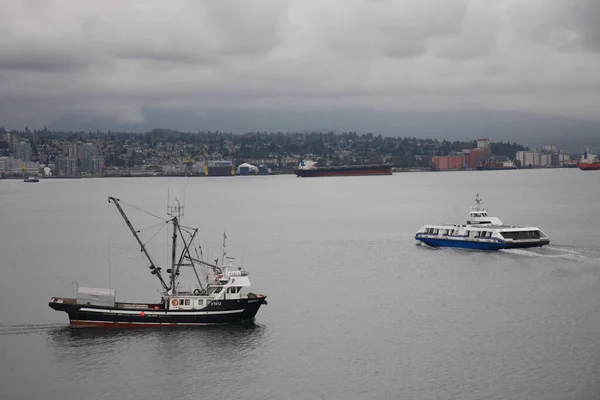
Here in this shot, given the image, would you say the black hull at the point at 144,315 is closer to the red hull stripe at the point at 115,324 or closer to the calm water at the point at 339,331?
the red hull stripe at the point at 115,324

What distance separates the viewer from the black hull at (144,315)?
4703cm

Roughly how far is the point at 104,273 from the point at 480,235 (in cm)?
3640

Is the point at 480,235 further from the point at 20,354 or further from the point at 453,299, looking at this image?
the point at 20,354

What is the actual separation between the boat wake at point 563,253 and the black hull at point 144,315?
3518 centimetres

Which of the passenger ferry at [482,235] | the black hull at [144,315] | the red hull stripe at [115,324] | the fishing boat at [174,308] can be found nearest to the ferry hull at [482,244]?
the passenger ferry at [482,235]

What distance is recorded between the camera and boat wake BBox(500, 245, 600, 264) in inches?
2771

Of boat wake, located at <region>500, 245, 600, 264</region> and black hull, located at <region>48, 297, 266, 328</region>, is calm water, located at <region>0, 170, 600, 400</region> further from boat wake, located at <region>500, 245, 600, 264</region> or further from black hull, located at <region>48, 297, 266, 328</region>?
black hull, located at <region>48, 297, 266, 328</region>

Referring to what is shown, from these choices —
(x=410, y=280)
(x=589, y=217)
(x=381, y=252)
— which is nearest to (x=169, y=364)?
(x=410, y=280)

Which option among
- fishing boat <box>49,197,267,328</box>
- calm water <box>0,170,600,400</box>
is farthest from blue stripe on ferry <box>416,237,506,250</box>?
fishing boat <box>49,197,267,328</box>

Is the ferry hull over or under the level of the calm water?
over

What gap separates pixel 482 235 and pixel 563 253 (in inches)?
324

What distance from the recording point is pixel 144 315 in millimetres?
47000

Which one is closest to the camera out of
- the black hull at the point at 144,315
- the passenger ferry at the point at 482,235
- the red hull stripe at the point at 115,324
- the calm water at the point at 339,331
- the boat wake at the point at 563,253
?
the calm water at the point at 339,331

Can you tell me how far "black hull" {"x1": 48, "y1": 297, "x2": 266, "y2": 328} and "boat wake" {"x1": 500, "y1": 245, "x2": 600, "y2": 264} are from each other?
3518cm
